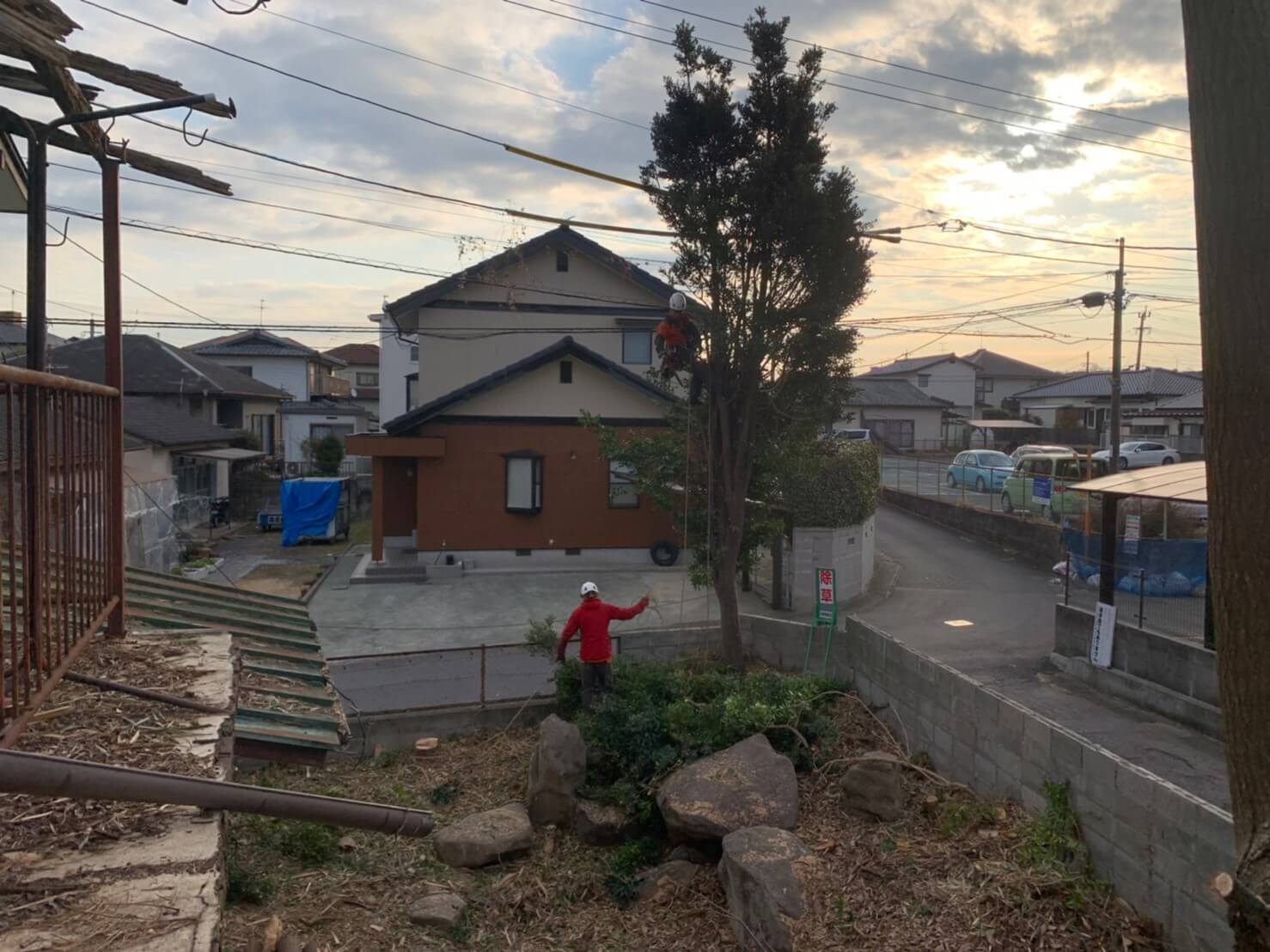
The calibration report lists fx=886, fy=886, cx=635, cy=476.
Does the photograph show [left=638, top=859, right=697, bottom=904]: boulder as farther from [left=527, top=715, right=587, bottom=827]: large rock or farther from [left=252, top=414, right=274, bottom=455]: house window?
[left=252, top=414, right=274, bottom=455]: house window

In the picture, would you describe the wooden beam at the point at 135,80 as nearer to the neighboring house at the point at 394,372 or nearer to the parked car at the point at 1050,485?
the parked car at the point at 1050,485

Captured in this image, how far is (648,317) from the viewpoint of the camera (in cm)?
2550

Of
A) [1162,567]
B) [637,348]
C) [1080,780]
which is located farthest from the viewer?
[637,348]

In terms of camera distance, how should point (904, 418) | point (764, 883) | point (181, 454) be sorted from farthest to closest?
point (904, 418) → point (181, 454) → point (764, 883)

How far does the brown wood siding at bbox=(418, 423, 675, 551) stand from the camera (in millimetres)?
21109

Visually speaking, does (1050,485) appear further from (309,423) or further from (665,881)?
(309,423)

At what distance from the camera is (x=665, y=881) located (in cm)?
684

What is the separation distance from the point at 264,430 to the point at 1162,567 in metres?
33.6

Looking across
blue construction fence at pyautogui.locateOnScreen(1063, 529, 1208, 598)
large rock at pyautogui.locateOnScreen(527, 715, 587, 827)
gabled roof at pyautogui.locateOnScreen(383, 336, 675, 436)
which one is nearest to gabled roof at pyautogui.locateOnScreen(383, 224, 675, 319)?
gabled roof at pyautogui.locateOnScreen(383, 336, 675, 436)

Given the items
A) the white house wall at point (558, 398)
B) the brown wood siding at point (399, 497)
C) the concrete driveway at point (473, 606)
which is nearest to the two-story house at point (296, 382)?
the brown wood siding at point (399, 497)

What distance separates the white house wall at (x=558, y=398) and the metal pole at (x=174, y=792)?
17898 millimetres

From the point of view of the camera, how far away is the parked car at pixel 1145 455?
3522 centimetres

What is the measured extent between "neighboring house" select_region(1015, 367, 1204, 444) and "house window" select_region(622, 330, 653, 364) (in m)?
28.5

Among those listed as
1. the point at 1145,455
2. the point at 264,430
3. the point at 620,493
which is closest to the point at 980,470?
the point at 1145,455
